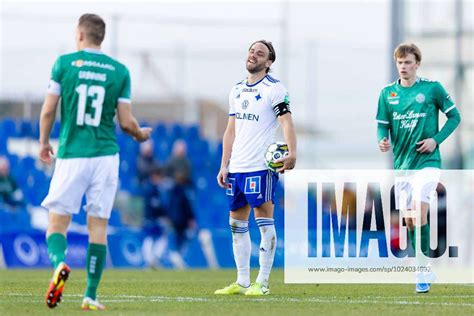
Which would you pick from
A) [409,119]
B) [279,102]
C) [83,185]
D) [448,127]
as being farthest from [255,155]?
[83,185]

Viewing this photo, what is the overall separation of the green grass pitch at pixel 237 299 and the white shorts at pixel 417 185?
943 mm

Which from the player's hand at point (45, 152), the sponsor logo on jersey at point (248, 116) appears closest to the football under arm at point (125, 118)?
the player's hand at point (45, 152)

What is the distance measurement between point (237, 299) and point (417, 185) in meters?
2.47

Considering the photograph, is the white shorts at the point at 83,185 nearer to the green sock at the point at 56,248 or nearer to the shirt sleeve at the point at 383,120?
the green sock at the point at 56,248

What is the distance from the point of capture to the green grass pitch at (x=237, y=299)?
9.20 m

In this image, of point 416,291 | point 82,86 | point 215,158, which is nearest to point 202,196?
point 215,158

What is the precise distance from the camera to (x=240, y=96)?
11.2m

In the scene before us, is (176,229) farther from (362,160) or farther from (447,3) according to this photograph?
(447,3)

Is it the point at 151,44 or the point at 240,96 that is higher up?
the point at 151,44

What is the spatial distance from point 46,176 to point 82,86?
45.3 feet

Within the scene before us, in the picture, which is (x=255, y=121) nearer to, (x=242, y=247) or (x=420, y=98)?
(x=242, y=247)

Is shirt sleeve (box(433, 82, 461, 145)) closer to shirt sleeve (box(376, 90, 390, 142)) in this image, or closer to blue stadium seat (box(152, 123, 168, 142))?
shirt sleeve (box(376, 90, 390, 142))

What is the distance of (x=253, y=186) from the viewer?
36.1ft

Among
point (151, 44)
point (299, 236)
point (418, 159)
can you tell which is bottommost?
point (299, 236)
